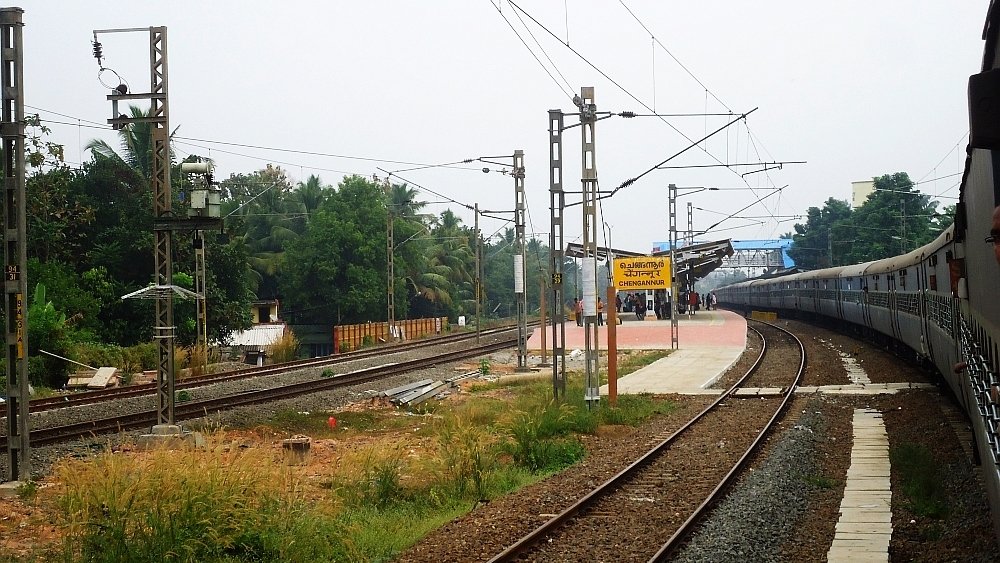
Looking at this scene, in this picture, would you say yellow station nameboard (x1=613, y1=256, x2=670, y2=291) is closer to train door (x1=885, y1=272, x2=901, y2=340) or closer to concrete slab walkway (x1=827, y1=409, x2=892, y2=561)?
train door (x1=885, y1=272, x2=901, y2=340)

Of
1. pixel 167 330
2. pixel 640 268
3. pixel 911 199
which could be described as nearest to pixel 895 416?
pixel 167 330

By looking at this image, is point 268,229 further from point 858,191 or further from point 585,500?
point 858,191

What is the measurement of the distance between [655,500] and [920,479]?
10.1 ft

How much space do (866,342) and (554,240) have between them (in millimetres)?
21627

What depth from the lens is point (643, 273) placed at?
→ 102 feet

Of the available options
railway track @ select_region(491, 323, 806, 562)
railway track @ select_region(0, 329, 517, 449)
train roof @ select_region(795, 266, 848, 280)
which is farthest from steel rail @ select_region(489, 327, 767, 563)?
train roof @ select_region(795, 266, 848, 280)

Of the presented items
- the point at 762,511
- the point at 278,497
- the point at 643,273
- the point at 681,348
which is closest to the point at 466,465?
the point at 278,497

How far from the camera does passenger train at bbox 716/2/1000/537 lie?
5.31 meters

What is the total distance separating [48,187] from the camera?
3772cm

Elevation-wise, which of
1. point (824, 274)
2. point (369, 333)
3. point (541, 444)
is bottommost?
point (541, 444)

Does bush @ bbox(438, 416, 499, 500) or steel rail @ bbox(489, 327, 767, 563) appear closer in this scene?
steel rail @ bbox(489, 327, 767, 563)

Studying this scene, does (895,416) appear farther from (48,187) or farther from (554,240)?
(48,187)

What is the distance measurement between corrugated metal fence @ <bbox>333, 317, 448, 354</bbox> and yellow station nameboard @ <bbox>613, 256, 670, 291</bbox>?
18.7 metres

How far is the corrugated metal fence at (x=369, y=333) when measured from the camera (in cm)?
4712
